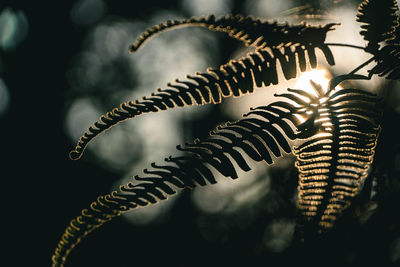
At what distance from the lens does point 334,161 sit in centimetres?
44

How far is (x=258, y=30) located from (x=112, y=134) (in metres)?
4.55

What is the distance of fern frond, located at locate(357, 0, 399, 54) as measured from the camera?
0.48 meters

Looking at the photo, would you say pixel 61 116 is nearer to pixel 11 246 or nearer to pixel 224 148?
pixel 11 246

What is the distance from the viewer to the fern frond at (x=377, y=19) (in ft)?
1.58

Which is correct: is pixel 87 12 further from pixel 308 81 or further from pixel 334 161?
pixel 334 161

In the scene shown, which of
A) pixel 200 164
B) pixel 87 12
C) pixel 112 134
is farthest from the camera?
Answer: pixel 87 12

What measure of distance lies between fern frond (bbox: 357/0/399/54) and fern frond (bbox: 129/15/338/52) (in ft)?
0.16

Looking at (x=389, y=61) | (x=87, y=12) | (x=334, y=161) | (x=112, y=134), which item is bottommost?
(x=112, y=134)

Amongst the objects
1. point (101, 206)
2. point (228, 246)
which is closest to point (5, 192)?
point (228, 246)

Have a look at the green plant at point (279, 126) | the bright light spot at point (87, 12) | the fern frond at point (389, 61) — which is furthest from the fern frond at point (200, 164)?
the bright light spot at point (87, 12)

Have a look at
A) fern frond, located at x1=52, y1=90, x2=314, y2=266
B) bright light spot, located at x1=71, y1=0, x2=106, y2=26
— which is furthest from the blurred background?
fern frond, located at x1=52, y1=90, x2=314, y2=266

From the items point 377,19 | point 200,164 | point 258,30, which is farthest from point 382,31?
point 200,164

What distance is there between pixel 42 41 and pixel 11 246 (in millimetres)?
3034

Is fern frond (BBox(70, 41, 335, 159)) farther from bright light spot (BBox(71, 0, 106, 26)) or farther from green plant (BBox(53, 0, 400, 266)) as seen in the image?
bright light spot (BBox(71, 0, 106, 26))
